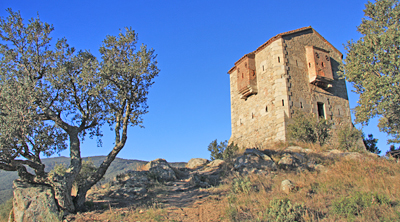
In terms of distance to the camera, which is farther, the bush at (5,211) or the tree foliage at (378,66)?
the tree foliage at (378,66)

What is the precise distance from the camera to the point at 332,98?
2236cm

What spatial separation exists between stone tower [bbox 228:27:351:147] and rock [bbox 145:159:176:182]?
7947mm

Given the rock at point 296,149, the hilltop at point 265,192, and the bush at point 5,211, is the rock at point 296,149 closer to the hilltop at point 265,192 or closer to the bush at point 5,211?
the hilltop at point 265,192

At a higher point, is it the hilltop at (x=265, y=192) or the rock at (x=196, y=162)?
→ the rock at (x=196, y=162)

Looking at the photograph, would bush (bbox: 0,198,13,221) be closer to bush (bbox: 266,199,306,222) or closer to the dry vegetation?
the dry vegetation

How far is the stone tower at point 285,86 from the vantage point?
20438mm

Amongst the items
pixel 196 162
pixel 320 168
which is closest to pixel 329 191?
pixel 320 168

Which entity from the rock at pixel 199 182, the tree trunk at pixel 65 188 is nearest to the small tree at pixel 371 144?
the rock at pixel 199 182

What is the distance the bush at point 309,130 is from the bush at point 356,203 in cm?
1019

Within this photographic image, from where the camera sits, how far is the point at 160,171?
627 inches

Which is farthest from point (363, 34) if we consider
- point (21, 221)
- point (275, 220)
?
point (21, 221)

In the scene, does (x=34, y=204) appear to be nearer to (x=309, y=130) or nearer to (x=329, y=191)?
(x=329, y=191)

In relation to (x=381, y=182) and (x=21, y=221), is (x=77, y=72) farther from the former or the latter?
(x=381, y=182)

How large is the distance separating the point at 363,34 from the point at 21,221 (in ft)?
65.2
